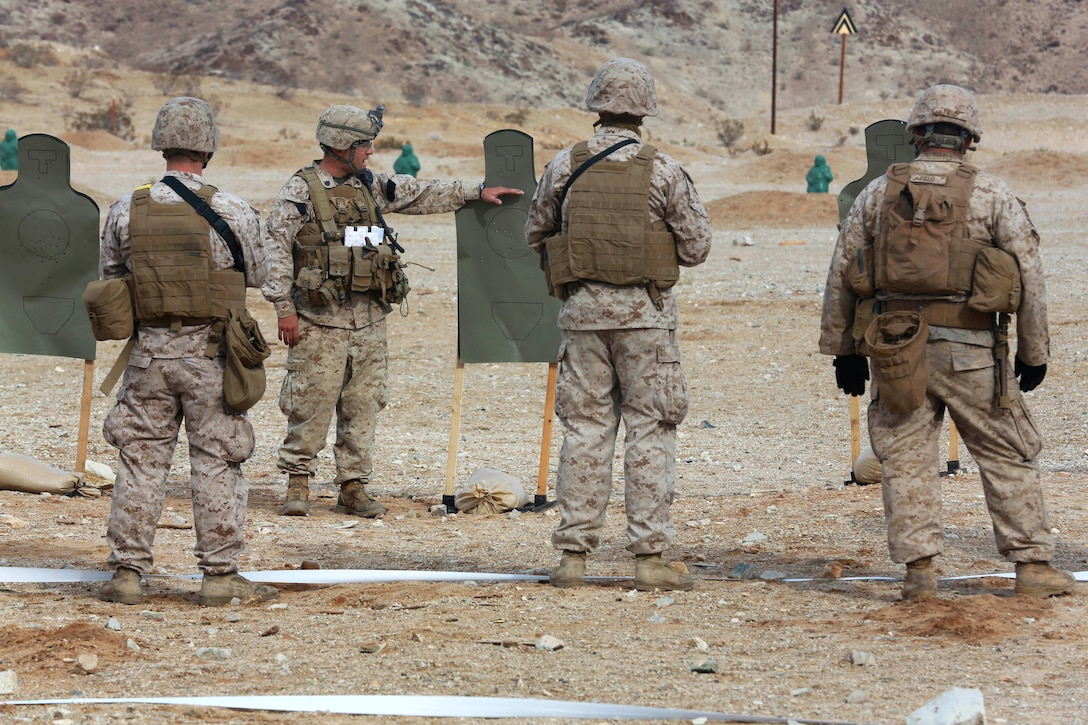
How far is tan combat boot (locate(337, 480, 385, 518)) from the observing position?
7.89 metres

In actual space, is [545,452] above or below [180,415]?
below

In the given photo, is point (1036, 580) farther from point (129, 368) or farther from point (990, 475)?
point (129, 368)

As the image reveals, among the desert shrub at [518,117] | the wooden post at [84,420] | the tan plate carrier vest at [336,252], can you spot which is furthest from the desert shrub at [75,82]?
the tan plate carrier vest at [336,252]

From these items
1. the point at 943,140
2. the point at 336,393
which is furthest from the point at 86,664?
the point at 943,140

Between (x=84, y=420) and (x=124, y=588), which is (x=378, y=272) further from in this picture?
(x=124, y=588)

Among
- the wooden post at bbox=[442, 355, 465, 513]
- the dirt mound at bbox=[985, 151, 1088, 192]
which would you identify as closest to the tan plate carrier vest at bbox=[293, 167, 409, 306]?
the wooden post at bbox=[442, 355, 465, 513]

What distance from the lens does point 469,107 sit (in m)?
51.8

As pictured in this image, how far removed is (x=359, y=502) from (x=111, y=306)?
2709 millimetres

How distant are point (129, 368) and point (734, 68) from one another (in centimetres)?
6755

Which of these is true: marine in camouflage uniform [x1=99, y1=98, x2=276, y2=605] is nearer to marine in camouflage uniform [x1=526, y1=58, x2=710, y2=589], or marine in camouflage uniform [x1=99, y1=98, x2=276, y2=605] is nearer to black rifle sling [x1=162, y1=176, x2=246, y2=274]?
black rifle sling [x1=162, y1=176, x2=246, y2=274]

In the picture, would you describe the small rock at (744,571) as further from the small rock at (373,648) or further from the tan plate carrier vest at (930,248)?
the small rock at (373,648)

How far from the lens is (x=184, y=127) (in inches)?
218

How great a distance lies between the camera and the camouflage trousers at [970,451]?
5.35 meters

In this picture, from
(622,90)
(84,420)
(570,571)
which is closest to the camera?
(622,90)
